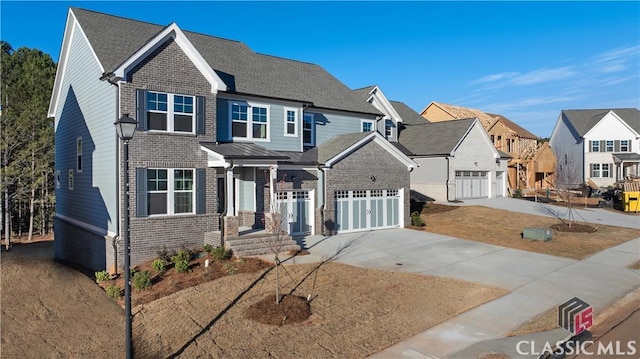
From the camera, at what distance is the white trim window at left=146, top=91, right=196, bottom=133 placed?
16.2 metres

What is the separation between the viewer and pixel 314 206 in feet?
68.3

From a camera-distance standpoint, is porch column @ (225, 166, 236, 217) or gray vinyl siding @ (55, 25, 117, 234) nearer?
porch column @ (225, 166, 236, 217)

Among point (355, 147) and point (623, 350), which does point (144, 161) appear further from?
point (623, 350)

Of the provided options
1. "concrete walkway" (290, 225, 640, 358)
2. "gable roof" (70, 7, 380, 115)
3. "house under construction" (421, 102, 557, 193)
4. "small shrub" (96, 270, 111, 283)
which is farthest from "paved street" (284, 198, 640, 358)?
"house under construction" (421, 102, 557, 193)

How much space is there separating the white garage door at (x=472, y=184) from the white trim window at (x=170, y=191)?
2336cm

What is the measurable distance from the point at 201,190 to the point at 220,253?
10.6ft

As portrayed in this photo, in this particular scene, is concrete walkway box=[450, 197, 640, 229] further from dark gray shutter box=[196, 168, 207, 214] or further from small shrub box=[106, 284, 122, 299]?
small shrub box=[106, 284, 122, 299]

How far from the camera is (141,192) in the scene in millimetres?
15812

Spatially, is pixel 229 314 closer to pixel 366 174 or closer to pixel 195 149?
pixel 195 149

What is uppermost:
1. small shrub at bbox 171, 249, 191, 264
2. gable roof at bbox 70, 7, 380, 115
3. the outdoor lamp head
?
gable roof at bbox 70, 7, 380, 115

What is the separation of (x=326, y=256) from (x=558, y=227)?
570 inches

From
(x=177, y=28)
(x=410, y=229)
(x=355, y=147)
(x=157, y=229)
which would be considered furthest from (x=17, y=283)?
(x=410, y=229)

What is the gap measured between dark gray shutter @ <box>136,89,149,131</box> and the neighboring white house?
44.9 meters
